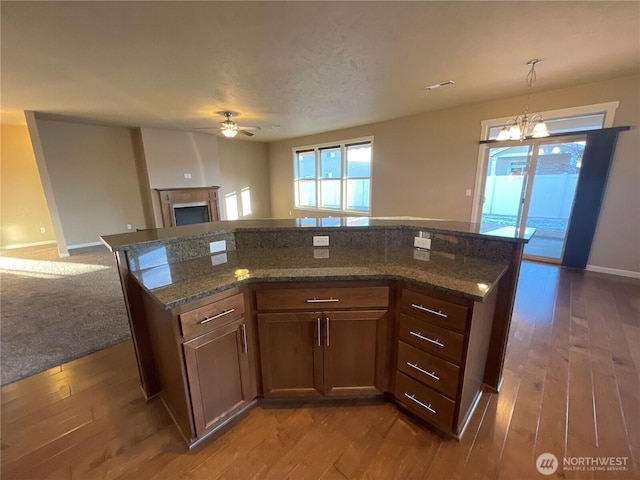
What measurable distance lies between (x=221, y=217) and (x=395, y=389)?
685 centimetres

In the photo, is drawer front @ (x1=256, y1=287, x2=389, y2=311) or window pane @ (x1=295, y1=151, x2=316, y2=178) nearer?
drawer front @ (x1=256, y1=287, x2=389, y2=311)

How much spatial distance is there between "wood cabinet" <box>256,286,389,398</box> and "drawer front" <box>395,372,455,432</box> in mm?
110

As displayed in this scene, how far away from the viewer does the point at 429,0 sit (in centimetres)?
178

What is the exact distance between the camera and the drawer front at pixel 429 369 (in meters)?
1.31

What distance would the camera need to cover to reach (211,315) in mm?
1282

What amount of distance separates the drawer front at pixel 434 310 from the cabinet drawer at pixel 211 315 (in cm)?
89

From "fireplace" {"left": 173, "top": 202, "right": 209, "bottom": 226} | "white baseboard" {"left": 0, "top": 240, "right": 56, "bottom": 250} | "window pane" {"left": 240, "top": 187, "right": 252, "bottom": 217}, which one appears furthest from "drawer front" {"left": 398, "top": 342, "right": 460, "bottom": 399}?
"white baseboard" {"left": 0, "top": 240, "right": 56, "bottom": 250}

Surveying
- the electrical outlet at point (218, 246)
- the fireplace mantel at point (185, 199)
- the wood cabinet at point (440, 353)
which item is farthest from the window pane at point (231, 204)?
the wood cabinet at point (440, 353)

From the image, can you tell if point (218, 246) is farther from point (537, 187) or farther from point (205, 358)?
point (537, 187)

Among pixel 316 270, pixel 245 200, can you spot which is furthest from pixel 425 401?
pixel 245 200

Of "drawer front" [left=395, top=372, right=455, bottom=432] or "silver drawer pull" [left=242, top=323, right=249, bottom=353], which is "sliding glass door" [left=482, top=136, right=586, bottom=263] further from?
"silver drawer pull" [left=242, top=323, right=249, bottom=353]

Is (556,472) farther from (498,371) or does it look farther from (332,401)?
(332,401)

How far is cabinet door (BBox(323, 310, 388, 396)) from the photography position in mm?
1464

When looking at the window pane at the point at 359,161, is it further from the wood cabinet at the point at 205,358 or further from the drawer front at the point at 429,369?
the wood cabinet at the point at 205,358
